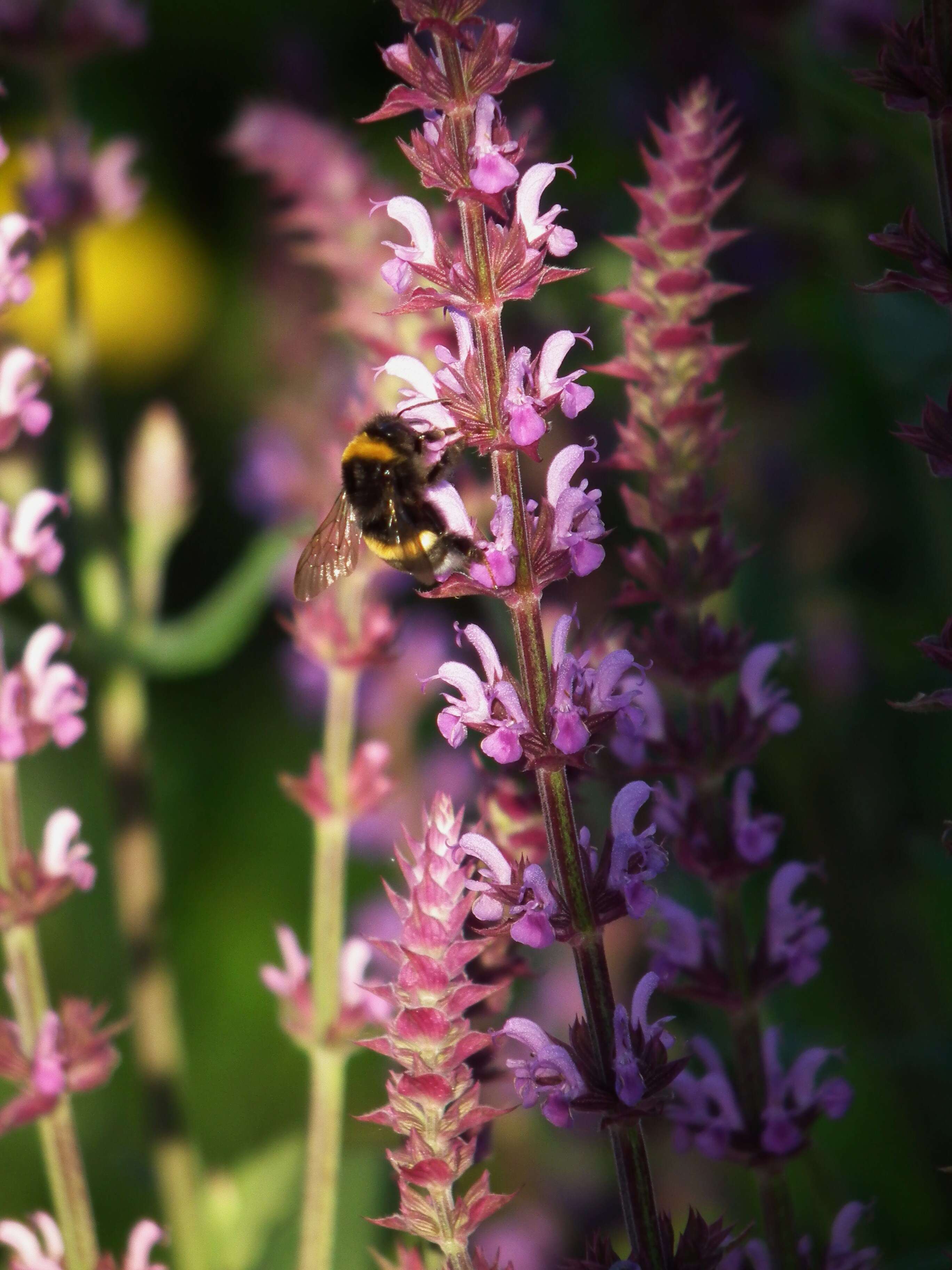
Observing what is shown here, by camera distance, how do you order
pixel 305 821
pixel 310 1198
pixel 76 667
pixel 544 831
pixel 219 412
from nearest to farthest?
pixel 544 831 → pixel 310 1198 → pixel 76 667 → pixel 305 821 → pixel 219 412

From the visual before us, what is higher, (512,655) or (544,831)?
(512,655)

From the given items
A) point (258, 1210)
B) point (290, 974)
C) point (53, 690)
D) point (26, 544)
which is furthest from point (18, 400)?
point (258, 1210)

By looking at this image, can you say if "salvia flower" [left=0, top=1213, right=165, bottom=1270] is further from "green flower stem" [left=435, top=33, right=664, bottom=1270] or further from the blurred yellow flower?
the blurred yellow flower

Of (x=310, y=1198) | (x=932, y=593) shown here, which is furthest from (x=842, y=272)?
(x=310, y=1198)

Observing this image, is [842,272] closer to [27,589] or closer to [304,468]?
[304,468]

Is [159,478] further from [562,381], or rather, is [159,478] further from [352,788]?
[562,381]

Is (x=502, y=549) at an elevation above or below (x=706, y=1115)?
above

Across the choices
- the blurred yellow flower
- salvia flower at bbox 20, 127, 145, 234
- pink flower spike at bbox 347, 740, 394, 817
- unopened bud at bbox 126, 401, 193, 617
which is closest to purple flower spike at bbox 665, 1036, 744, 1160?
pink flower spike at bbox 347, 740, 394, 817
